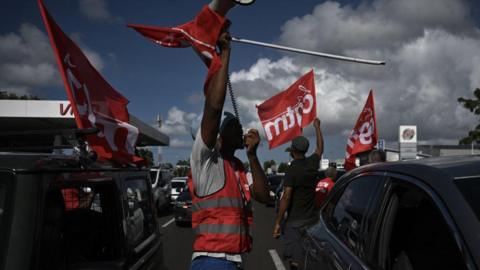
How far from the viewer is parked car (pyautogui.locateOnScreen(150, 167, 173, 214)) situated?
63.0 ft

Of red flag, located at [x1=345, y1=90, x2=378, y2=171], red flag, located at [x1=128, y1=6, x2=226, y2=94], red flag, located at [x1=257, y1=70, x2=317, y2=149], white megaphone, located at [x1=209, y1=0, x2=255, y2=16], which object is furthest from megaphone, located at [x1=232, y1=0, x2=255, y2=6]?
red flag, located at [x1=345, y1=90, x2=378, y2=171]

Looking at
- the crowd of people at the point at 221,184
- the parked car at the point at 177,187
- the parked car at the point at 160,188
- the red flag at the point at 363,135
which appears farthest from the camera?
the parked car at the point at 177,187

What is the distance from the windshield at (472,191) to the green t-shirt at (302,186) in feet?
12.3

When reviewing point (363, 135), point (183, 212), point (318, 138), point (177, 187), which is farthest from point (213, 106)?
point (177, 187)

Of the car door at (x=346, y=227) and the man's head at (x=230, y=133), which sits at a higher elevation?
the man's head at (x=230, y=133)

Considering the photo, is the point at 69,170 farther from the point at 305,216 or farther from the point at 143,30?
the point at 305,216

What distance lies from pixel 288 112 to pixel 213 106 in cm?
698

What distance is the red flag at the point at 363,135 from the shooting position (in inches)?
384

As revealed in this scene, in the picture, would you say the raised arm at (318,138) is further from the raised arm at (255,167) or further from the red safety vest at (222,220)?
the red safety vest at (222,220)

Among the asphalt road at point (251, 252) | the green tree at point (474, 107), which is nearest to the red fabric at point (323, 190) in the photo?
the asphalt road at point (251, 252)

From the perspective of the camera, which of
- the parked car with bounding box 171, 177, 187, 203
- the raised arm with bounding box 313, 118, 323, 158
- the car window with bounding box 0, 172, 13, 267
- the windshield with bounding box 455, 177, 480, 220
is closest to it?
the windshield with bounding box 455, 177, 480, 220

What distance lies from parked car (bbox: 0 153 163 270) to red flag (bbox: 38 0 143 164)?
1.31 ft

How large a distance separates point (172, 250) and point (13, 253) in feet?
27.0

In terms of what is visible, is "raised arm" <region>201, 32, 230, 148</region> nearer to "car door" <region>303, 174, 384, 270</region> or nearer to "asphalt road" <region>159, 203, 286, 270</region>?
"car door" <region>303, 174, 384, 270</region>
